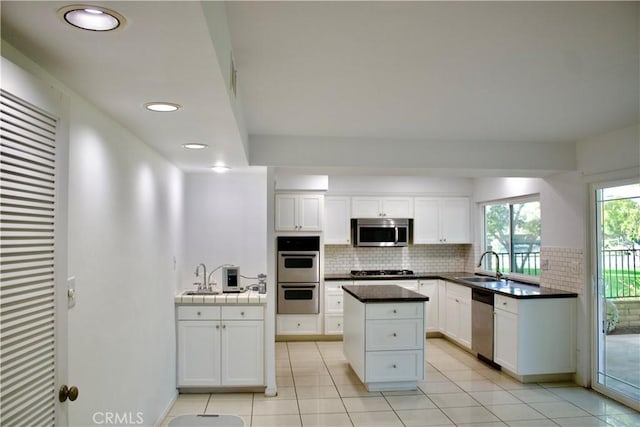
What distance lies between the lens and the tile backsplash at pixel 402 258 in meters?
7.24

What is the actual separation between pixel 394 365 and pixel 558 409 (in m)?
1.45

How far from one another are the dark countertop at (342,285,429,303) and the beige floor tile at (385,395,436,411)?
0.90 metres

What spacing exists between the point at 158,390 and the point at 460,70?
10.5 feet

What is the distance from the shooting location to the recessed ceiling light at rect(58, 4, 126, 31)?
50.1 inches

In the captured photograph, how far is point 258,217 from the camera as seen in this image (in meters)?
5.29

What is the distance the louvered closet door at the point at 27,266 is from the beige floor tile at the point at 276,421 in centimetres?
248

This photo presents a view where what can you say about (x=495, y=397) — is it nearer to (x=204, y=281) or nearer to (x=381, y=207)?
(x=204, y=281)

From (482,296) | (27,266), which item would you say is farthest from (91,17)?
(482,296)

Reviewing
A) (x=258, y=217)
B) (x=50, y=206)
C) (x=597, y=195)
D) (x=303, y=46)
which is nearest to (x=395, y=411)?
(x=258, y=217)

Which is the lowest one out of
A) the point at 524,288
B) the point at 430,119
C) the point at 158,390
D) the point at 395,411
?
the point at 395,411

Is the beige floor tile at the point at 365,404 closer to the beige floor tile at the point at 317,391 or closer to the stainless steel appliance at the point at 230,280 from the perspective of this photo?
the beige floor tile at the point at 317,391

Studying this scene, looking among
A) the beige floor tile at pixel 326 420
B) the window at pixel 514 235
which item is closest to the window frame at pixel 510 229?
the window at pixel 514 235

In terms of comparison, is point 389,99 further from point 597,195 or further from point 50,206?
point 597,195

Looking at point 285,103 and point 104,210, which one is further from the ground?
point 285,103
